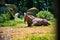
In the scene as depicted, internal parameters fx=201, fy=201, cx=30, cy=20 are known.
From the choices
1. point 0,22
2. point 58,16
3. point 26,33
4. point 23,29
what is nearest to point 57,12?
point 58,16

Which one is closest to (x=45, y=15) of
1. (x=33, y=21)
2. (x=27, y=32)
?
(x=33, y=21)

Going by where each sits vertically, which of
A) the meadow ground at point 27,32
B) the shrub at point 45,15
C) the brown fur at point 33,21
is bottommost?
the meadow ground at point 27,32

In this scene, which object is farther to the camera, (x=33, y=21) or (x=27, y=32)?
(x=33, y=21)

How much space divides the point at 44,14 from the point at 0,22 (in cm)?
117

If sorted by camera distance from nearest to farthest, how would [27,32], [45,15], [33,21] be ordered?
[27,32], [33,21], [45,15]

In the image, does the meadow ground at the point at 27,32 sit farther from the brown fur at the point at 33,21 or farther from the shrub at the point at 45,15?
the shrub at the point at 45,15

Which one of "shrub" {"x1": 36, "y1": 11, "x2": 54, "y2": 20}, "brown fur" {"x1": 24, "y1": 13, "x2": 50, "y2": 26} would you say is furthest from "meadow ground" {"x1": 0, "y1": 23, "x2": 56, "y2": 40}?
"shrub" {"x1": 36, "y1": 11, "x2": 54, "y2": 20}

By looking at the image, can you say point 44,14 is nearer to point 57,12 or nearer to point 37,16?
point 37,16

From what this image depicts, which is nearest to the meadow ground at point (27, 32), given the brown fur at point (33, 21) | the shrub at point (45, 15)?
the brown fur at point (33, 21)

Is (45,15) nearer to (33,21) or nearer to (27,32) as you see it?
(33,21)

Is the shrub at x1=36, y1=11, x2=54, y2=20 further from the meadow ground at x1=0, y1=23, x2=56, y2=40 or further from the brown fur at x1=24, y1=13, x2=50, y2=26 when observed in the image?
the meadow ground at x1=0, y1=23, x2=56, y2=40

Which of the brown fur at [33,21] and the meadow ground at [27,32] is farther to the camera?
the brown fur at [33,21]

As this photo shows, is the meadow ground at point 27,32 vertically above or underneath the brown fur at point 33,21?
underneath

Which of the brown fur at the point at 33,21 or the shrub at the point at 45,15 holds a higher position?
the shrub at the point at 45,15
